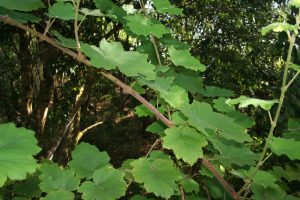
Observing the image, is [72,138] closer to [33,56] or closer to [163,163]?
[33,56]

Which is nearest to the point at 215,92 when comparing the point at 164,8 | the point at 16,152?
the point at 164,8

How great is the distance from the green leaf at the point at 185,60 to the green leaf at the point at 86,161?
587 millimetres

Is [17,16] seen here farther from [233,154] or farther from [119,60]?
[233,154]

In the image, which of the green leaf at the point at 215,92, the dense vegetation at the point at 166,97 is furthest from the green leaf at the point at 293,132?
the green leaf at the point at 215,92

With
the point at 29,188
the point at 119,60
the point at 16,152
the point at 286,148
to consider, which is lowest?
the point at 29,188

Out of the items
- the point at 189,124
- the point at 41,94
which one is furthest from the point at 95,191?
the point at 41,94

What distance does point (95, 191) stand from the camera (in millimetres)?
1500

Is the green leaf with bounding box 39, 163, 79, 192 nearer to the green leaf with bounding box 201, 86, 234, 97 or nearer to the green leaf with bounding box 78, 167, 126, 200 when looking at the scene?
the green leaf with bounding box 78, 167, 126, 200

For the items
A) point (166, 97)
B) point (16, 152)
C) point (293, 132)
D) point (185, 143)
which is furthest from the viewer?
point (293, 132)

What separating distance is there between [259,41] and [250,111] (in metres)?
1.17

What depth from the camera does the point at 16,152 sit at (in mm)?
1131

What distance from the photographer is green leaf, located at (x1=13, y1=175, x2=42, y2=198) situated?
1.77 meters

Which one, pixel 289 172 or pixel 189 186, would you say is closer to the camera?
pixel 189 186

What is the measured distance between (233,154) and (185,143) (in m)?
0.35
